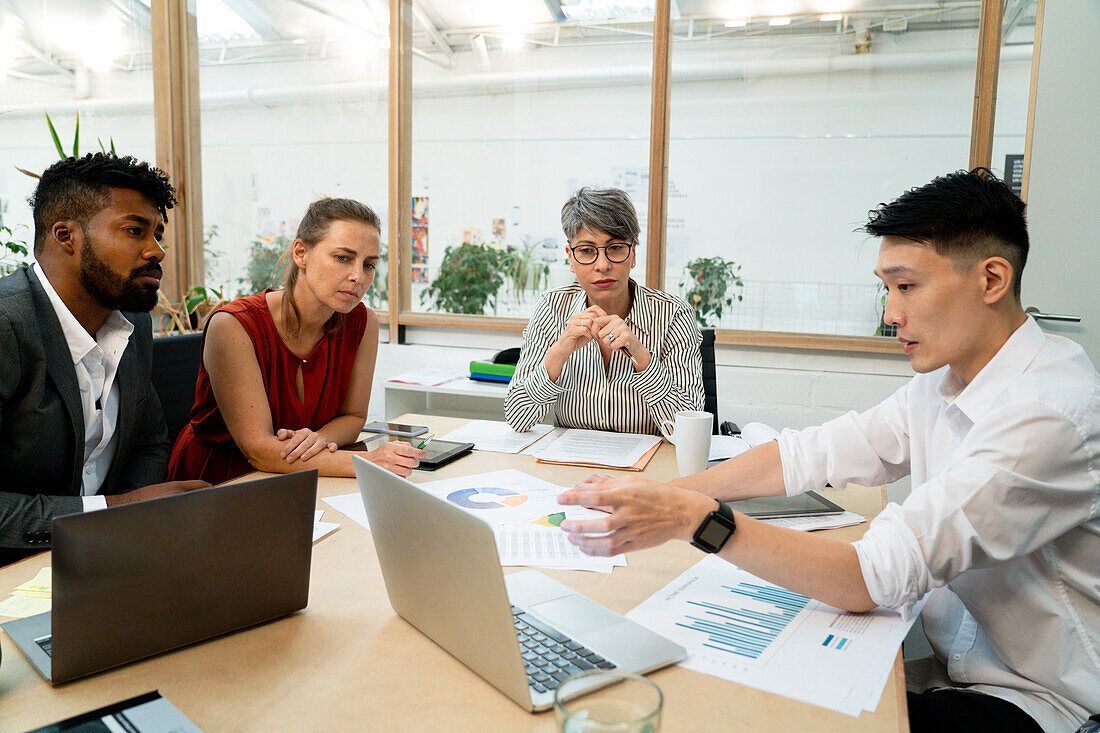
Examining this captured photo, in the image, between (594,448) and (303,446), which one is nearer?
(303,446)

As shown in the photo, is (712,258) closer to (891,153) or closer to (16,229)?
(891,153)

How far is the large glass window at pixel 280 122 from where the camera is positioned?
4008mm

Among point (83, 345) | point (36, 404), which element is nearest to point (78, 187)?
point (83, 345)

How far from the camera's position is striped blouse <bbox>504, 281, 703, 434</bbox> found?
2.11 metres

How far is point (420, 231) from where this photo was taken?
13.1 ft

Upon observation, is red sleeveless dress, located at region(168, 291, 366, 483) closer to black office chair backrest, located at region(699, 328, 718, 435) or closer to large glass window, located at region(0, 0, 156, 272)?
black office chair backrest, located at region(699, 328, 718, 435)

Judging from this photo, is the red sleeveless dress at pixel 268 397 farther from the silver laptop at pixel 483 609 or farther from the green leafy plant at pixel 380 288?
the green leafy plant at pixel 380 288

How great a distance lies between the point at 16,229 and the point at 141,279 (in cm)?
357

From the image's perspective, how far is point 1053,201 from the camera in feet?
8.93

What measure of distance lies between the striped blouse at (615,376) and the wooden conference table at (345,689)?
1.12m

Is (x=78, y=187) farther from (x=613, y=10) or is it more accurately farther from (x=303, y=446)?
(x=613, y=10)

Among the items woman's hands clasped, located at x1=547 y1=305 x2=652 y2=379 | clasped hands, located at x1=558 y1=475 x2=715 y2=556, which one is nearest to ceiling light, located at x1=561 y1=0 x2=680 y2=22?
woman's hands clasped, located at x1=547 y1=305 x2=652 y2=379

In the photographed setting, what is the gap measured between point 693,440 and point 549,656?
81cm

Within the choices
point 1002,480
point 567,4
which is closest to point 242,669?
point 1002,480
